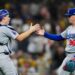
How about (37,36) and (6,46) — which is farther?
(37,36)

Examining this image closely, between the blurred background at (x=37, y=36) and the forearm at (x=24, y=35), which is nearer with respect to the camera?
the forearm at (x=24, y=35)

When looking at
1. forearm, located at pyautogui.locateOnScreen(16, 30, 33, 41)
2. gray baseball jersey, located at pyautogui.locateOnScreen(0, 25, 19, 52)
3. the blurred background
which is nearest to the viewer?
forearm, located at pyautogui.locateOnScreen(16, 30, 33, 41)

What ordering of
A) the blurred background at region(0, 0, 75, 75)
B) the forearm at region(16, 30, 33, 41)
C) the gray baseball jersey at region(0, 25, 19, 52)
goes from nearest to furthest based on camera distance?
the forearm at region(16, 30, 33, 41) < the gray baseball jersey at region(0, 25, 19, 52) < the blurred background at region(0, 0, 75, 75)

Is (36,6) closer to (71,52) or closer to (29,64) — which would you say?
(29,64)

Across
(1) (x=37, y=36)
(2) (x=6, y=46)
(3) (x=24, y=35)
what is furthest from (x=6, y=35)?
(1) (x=37, y=36)

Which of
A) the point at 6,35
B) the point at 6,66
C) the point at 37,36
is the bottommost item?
the point at 37,36

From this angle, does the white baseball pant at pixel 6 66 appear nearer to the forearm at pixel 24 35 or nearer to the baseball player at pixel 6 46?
the baseball player at pixel 6 46

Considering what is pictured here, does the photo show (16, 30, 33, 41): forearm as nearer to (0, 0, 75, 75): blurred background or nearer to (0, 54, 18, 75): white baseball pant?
(0, 54, 18, 75): white baseball pant

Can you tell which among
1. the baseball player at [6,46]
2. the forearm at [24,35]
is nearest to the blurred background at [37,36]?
the baseball player at [6,46]

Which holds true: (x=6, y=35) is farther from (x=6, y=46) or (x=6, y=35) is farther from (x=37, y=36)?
(x=37, y=36)

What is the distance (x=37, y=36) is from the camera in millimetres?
18281

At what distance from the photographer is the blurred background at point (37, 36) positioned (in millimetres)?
16344

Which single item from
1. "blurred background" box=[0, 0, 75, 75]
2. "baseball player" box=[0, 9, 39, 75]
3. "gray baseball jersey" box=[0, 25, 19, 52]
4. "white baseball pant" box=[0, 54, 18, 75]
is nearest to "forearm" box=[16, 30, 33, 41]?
"baseball player" box=[0, 9, 39, 75]

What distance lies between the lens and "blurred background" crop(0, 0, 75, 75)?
1634 cm
